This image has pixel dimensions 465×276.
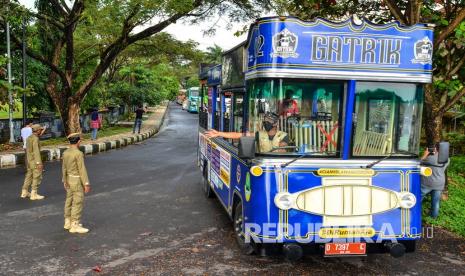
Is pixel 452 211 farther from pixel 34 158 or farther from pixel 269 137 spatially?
pixel 34 158

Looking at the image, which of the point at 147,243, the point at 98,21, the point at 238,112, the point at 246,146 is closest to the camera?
the point at 246,146

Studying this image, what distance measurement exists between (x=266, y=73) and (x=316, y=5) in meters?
6.50

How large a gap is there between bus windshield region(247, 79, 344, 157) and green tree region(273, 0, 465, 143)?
13.5 ft

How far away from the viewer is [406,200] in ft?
18.1

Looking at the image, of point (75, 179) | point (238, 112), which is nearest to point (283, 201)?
point (238, 112)

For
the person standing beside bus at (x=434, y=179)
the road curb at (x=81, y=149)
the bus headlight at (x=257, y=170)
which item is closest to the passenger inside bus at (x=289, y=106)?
the bus headlight at (x=257, y=170)

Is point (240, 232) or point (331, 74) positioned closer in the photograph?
point (331, 74)

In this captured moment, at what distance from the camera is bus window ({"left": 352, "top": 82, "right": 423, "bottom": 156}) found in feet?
17.7

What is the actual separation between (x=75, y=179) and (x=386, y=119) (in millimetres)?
4653

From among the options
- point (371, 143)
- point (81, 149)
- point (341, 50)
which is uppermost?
point (341, 50)

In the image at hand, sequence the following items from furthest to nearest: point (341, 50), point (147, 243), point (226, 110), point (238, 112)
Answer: point (226, 110), point (147, 243), point (238, 112), point (341, 50)

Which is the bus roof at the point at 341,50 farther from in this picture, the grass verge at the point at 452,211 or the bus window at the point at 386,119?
the grass verge at the point at 452,211

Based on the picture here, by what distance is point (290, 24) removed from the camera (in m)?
5.18

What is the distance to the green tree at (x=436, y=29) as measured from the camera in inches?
350
